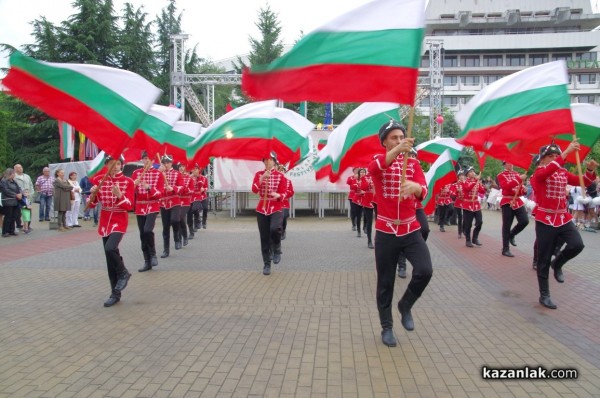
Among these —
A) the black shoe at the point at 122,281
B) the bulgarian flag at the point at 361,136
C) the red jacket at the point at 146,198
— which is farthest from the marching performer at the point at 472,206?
the black shoe at the point at 122,281

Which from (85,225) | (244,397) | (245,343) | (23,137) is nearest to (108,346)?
(245,343)

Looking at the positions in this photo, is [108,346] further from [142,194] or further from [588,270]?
[588,270]

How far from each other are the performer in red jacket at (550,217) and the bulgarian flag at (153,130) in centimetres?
584

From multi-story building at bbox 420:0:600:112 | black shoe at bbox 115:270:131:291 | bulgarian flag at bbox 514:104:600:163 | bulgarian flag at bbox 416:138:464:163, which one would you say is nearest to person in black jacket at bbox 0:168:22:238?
black shoe at bbox 115:270:131:291

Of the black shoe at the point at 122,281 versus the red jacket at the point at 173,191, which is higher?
the red jacket at the point at 173,191

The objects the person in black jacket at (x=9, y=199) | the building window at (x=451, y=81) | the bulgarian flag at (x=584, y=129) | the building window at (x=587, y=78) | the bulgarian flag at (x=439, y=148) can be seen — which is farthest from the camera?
the building window at (x=451, y=81)

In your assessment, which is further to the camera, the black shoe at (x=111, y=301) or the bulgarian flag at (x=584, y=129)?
the bulgarian flag at (x=584, y=129)

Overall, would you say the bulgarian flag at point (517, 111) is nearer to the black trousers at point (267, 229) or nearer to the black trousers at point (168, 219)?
the black trousers at point (267, 229)

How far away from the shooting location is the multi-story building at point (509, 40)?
2527 inches

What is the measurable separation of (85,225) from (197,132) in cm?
961

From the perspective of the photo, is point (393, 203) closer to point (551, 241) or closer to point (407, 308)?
point (407, 308)

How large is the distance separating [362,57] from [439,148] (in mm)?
6175

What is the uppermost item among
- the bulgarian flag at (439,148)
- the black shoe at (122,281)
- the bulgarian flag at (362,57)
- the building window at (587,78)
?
the building window at (587,78)

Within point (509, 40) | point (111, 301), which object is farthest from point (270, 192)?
point (509, 40)
